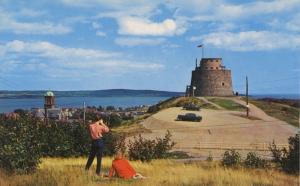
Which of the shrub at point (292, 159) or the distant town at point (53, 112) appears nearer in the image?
the shrub at point (292, 159)

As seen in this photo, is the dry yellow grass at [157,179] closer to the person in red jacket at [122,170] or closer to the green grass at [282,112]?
the person in red jacket at [122,170]

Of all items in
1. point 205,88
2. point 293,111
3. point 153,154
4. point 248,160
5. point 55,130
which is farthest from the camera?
point 205,88

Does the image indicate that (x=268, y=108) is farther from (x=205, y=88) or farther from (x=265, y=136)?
(x=265, y=136)

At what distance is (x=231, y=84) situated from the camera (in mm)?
102688

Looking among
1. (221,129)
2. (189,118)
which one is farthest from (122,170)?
(189,118)

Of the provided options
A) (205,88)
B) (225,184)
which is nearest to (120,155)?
(225,184)

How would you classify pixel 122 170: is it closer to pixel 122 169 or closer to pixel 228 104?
pixel 122 169

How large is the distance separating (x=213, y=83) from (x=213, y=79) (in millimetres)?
Result: 687

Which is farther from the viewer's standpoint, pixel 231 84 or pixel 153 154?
pixel 231 84

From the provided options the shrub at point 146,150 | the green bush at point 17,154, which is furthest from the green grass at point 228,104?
the green bush at point 17,154

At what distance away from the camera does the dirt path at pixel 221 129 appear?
47.0 meters

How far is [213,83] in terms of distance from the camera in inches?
3935

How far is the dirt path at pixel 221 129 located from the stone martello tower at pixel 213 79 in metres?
28.6

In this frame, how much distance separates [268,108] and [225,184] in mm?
70913
